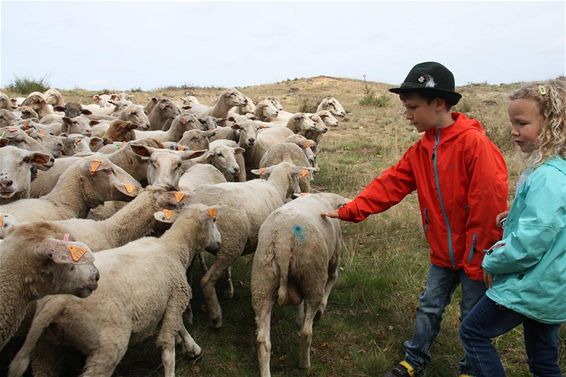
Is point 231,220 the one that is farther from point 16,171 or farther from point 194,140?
point 194,140

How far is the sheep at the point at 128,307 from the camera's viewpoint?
11.5ft

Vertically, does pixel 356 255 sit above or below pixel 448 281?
below

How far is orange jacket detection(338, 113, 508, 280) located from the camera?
396 cm

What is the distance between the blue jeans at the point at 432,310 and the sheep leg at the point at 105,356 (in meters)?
2.40

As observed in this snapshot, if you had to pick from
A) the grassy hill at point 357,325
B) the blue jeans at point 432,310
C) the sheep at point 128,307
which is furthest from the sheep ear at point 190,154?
the blue jeans at point 432,310

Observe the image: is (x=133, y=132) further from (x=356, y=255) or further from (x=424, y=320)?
(x=424, y=320)

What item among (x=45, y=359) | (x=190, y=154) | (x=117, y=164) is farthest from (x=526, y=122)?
(x=117, y=164)

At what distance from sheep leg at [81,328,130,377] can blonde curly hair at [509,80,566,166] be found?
2814mm

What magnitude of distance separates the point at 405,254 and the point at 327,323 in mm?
1933

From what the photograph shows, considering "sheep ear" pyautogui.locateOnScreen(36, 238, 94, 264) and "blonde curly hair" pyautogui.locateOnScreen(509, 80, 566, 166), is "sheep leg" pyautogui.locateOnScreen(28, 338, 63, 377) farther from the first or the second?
"blonde curly hair" pyautogui.locateOnScreen(509, 80, 566, 166)

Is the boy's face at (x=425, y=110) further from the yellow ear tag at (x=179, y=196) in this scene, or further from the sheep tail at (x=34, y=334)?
the sheep tail at (x=34, y=334)

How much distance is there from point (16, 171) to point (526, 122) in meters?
4.58

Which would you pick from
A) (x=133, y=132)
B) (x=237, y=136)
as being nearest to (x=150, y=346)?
(x=133, y=132)

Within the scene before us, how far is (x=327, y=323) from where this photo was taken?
18.1ft
